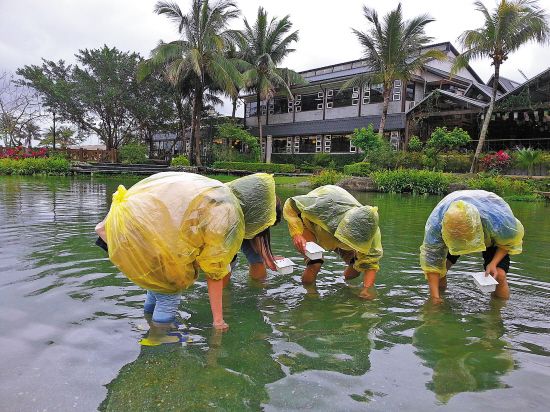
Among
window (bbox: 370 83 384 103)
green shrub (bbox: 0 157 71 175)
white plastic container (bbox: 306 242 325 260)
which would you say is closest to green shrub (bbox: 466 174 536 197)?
window (bbox: 370 83 384 103)

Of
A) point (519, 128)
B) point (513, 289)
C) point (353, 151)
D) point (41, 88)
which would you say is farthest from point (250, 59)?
point (513, 289)

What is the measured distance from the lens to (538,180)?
810 inches

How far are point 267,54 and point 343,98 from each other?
673 cm

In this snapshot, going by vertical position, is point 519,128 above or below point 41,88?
below

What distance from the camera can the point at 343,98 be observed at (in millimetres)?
35125

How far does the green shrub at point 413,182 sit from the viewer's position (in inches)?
818

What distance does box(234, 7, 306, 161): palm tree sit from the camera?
112 feet

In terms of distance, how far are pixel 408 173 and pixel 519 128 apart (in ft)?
31.7

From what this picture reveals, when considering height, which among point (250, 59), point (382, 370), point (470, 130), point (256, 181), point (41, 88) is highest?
point (250, 59)

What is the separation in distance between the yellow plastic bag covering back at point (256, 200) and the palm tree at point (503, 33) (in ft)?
72.6

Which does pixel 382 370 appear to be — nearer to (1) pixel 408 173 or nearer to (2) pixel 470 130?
(1) pixel 408 173

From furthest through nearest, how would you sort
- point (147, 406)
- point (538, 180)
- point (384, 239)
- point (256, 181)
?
1. point (538, 180)
2. point (384, 239)
3. point (256, 181)
4. point (147, 406)

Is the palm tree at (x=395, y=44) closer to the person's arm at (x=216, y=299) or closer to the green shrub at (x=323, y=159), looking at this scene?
the green shrub at (x=323, y=159)

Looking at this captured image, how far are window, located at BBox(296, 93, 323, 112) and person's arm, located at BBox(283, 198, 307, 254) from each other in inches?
1309
